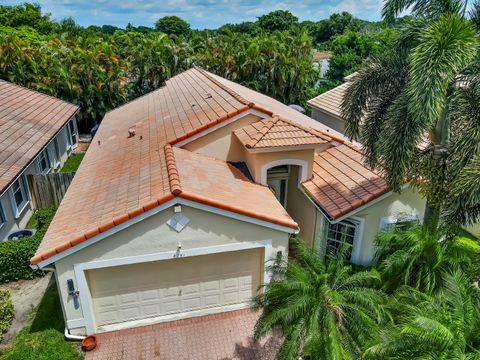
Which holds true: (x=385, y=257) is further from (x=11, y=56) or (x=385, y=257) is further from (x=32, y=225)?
(x=11, y=56)

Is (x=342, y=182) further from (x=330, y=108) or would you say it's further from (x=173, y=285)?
(x=330, y=108)

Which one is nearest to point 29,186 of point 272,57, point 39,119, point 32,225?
point 32,225

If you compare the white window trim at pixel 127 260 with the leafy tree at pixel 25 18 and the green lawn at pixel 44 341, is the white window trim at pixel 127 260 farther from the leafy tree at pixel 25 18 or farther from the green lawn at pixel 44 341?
the leafy tree at pixel 25 18

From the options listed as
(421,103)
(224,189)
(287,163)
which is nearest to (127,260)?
(224,189)

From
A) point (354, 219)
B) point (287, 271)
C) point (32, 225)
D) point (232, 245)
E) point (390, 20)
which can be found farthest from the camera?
point (32, 225)

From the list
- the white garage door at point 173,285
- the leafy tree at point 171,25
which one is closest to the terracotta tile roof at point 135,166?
the white garage door at point 173,285

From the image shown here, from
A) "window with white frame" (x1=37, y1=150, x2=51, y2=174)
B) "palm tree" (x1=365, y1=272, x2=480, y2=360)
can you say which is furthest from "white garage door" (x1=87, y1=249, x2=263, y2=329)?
"window with white frame" (x1=37, y1=150, x2=51, y2=174)
